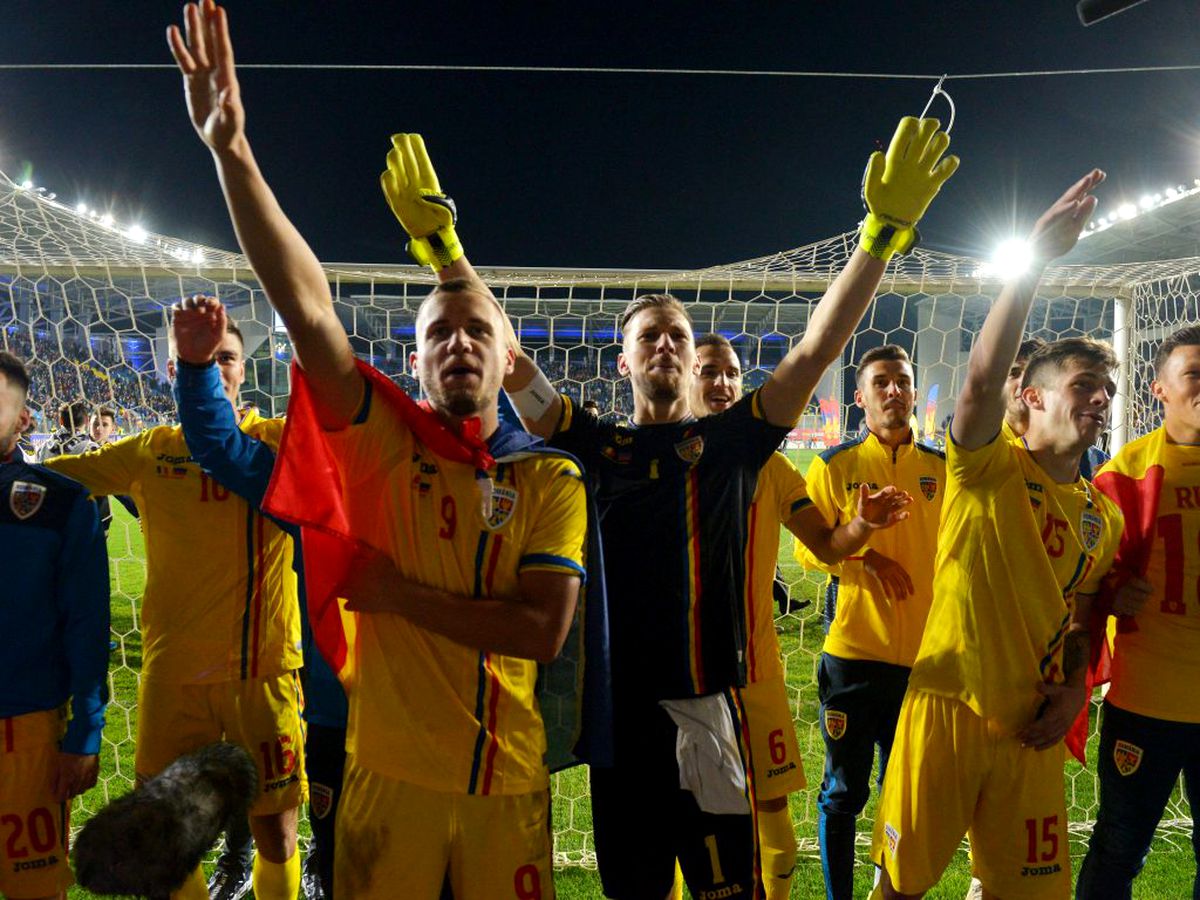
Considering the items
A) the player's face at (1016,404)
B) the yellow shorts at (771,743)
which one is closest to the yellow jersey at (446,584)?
the yellow shorts at (771,743)

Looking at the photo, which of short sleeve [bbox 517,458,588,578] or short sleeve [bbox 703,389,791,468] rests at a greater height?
short sleeve [bbox 703,389,791,468]

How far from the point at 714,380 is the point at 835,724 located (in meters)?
1.37

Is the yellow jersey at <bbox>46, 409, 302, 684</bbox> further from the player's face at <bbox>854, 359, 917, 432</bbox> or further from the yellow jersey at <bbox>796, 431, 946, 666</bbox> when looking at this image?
the player's face at <bbox>854, 359, 917, 432</bbox>

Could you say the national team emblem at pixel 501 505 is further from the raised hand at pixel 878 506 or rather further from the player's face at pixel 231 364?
the player's face at pixel 231 364

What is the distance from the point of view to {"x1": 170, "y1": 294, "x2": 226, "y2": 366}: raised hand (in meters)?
1.72

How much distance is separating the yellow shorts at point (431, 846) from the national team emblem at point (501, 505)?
51 centimetres

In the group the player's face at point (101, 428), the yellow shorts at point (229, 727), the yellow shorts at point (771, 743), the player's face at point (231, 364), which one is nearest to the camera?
the yellow shorts at point (229, 727)

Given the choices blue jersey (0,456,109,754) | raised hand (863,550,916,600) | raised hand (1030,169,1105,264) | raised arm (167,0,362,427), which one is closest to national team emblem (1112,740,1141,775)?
raised hand (863,550,916,600)

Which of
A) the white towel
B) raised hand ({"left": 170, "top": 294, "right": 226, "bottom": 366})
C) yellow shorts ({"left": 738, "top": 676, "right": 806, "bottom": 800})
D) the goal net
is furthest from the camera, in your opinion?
the goal net

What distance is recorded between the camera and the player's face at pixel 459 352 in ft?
5.13

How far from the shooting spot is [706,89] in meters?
26.8

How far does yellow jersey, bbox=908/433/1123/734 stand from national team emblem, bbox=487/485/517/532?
1235mm

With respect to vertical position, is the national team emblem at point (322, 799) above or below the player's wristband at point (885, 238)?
below

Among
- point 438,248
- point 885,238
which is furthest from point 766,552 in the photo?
point 438,248
